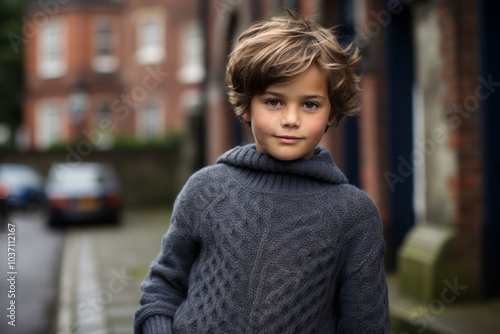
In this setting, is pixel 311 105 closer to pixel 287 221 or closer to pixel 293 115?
pixel 293 115

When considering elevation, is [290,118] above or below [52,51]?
below

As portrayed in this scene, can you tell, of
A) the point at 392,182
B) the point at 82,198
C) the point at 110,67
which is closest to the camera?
the point at 392,182

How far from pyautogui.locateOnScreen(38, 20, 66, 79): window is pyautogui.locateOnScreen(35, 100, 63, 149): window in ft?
4.68

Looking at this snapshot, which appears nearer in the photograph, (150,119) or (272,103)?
(272,103)

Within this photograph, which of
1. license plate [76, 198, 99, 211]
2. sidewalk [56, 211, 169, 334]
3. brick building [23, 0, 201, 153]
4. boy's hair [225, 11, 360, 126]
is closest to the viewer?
boy's hair [225, 11, 360, 126]

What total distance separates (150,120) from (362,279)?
1284 inches

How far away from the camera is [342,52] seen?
6.54 ft

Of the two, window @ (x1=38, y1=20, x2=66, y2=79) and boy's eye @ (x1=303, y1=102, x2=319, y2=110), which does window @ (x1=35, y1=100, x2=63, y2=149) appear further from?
boy's eye @ (x1=303, y1=102, x2=319, y2=110)

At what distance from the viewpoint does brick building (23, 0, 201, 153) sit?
108ft

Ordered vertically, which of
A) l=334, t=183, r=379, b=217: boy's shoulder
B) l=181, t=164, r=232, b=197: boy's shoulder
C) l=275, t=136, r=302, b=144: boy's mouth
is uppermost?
l=275, t=136, r=302, b=144: boy's mouth

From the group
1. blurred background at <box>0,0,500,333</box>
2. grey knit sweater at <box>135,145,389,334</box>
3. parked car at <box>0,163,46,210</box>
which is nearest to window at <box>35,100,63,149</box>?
parked car at <box>0,163,46,210</box>

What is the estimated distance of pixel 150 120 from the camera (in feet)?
112

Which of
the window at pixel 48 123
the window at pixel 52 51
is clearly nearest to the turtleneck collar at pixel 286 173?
the window at pixel 48 123

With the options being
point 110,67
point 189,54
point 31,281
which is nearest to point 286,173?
point 31,281
